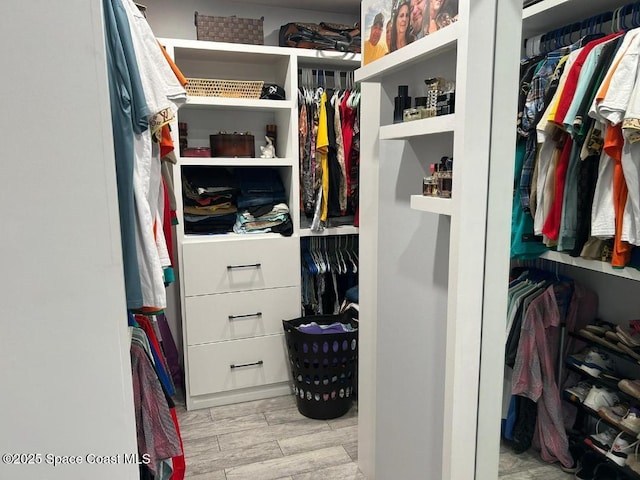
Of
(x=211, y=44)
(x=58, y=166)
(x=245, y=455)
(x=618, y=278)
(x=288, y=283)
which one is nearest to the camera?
(x=58, y=166)

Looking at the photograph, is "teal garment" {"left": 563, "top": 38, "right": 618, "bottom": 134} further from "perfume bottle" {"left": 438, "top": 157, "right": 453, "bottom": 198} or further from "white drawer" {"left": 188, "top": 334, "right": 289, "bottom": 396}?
"white drawer" {"left": 188, "top": 334, "right": 289, "bottom": 396}

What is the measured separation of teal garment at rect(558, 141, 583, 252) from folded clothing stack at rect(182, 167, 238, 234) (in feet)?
6.20

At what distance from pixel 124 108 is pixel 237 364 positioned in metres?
1.97

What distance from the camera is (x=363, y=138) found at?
6.30 ft

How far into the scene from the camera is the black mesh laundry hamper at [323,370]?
2.53 meters

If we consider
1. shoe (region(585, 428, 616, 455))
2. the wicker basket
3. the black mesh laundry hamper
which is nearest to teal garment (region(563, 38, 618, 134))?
shoe (region(585, 428, 616, 455))

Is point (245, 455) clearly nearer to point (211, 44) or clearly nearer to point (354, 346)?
point (354, 346)

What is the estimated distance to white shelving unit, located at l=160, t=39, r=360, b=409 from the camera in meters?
2.61

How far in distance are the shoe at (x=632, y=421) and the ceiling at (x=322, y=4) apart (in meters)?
2.67

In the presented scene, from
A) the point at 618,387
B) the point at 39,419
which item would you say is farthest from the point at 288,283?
the point at 39,419

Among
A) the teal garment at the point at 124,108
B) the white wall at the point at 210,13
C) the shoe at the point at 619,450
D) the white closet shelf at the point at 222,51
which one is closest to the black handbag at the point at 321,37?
the white closet shelf at the point at 222,51

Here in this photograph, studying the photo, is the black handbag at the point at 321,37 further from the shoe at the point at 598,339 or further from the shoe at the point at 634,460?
the shoe at the point at 634,460

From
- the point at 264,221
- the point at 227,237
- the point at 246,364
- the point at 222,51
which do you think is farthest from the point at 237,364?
the point at 222,51

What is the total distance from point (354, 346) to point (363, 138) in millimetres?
1211
